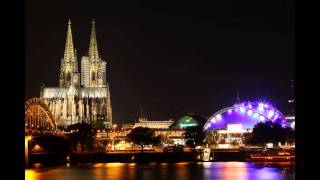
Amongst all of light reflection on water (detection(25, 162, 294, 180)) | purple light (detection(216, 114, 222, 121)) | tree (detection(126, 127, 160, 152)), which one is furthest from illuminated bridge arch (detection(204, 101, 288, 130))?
light reflection on water (detection(25, 162, 294, 180))

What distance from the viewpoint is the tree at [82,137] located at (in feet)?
287

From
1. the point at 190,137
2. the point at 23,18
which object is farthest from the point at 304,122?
the point at 190,137

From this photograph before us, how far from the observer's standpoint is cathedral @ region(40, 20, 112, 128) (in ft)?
389

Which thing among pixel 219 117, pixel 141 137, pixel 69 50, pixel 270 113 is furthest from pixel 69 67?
pixel 270 113

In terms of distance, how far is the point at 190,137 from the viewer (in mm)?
102500

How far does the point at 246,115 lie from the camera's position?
370 ft

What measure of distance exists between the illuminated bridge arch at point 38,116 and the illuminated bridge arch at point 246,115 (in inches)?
1384

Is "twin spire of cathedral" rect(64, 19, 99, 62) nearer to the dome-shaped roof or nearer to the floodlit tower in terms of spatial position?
the floodlit tower

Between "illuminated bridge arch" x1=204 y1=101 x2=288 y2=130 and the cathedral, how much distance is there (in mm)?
19755

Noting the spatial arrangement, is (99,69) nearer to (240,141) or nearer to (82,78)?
(82,78)

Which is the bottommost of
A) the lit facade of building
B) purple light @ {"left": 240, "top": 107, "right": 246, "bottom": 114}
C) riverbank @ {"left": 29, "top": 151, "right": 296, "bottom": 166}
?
riverbank @ {"left": 29, "top": 151, "right": 296, "bottom": 166}

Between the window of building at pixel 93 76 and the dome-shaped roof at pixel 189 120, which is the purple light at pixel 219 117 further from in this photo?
the window of building at pixel 93 76

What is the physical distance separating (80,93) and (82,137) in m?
32.5

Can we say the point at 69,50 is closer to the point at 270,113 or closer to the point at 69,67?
the point at 69,67
